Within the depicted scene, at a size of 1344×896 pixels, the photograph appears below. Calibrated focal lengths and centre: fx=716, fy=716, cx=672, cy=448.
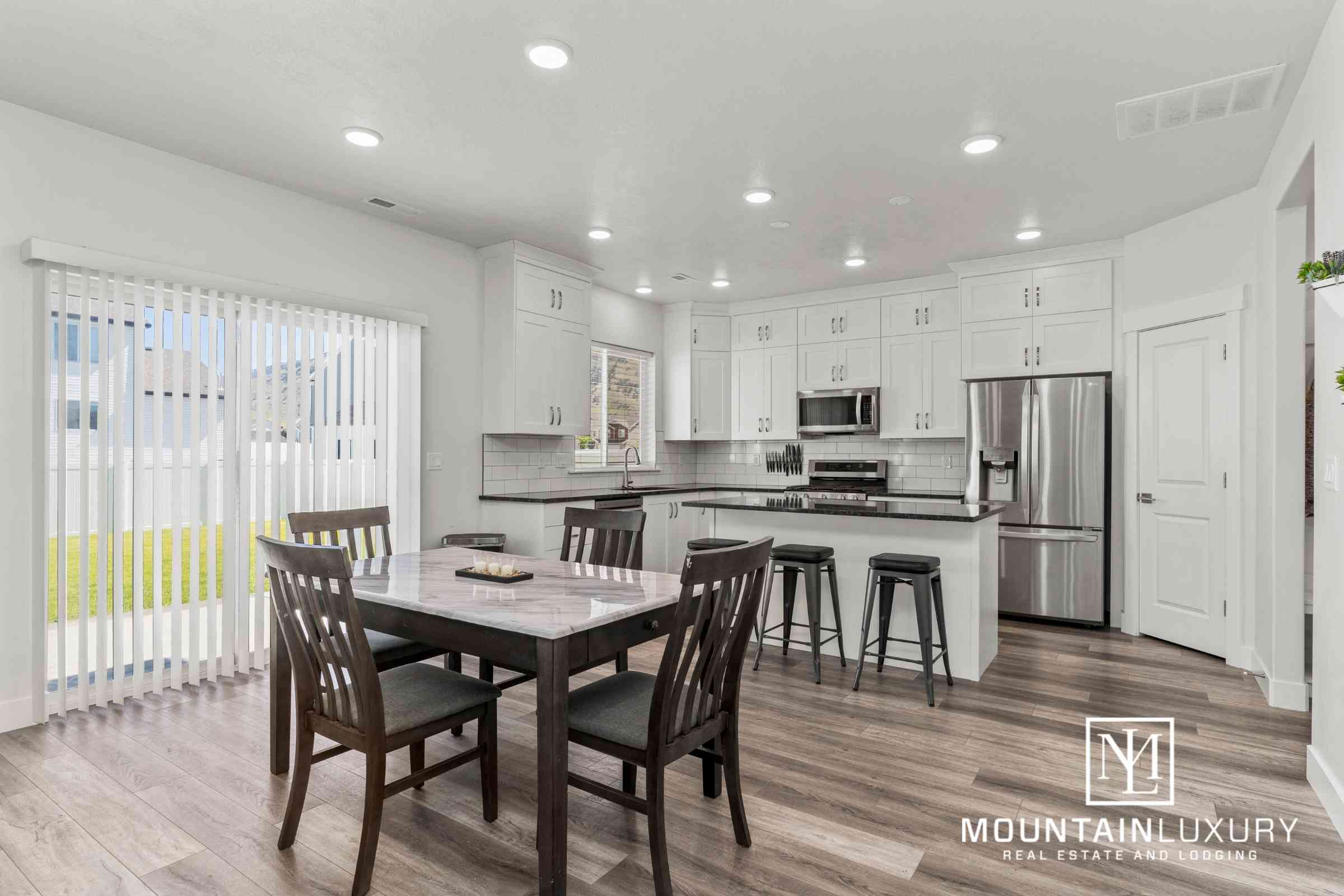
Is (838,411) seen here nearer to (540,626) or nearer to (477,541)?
(477,541)

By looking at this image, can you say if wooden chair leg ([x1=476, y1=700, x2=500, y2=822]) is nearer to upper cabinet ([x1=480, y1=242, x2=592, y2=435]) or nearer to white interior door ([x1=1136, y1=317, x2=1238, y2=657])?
upper cabinet ([x1=480, y1=242, x2=592, y2=435])

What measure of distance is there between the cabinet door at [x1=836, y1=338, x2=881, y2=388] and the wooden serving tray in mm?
4435

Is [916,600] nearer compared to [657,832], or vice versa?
[657,832]

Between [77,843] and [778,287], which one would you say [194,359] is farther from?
[778,287]

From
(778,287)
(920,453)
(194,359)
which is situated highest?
(778,287)

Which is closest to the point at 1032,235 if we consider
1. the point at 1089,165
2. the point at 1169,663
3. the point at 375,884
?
the point at 1089,165

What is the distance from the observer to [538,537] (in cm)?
495

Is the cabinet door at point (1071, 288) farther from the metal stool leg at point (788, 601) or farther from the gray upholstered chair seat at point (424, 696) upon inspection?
the gray upholstered chair seat at point (424, 696)

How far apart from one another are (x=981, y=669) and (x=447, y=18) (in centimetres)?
390

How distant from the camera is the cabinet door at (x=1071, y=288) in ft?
16.6

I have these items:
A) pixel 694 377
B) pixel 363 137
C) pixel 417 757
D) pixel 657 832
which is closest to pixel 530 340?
pixel 363 137

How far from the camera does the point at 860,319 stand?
6.36 meters

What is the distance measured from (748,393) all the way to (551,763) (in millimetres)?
5463

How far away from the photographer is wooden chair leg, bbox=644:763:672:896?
6.18 feet
